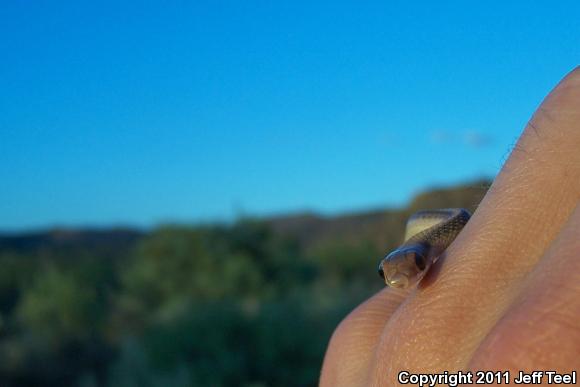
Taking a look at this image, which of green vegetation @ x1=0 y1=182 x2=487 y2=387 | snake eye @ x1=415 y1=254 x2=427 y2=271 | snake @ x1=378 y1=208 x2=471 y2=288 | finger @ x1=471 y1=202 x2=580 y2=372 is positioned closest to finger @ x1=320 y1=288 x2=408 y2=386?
snake @ x1=378 y1=208 x2=471 y2=288

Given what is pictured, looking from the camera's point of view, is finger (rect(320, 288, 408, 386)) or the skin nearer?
the skin

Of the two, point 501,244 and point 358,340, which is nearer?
point 501,244

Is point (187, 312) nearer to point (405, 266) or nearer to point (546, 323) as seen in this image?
point (405, 266)

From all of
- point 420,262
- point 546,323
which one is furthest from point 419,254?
point 546,323

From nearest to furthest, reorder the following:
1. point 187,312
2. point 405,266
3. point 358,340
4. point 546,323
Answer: point 546,323, point 405,266, point 358,340, point 187,312

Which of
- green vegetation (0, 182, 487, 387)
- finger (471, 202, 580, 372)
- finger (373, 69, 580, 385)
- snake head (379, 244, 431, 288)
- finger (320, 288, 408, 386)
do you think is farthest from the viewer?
green vegetation (0, 182, 487, 387)

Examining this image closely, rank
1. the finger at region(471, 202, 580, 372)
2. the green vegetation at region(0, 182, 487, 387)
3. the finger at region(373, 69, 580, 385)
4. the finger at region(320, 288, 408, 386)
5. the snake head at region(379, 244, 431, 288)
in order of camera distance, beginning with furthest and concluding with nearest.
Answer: the green vegetation at region(0, 182, 487, 387), the finger at region(320, 288, 408, 386), the snake head at region(379, 244, 431, 288), the finger at region(373, 69, 580, 385), the finger at region(471, 202, 580, 372)

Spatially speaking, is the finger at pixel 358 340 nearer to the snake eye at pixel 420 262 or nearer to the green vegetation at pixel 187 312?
the snake eye at pixel 420 262

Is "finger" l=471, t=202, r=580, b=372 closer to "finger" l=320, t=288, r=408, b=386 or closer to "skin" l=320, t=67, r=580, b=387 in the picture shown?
"skin" l=320, t=67, r=580, b=387

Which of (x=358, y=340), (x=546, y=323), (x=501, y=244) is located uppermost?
(x=501, y=244)
